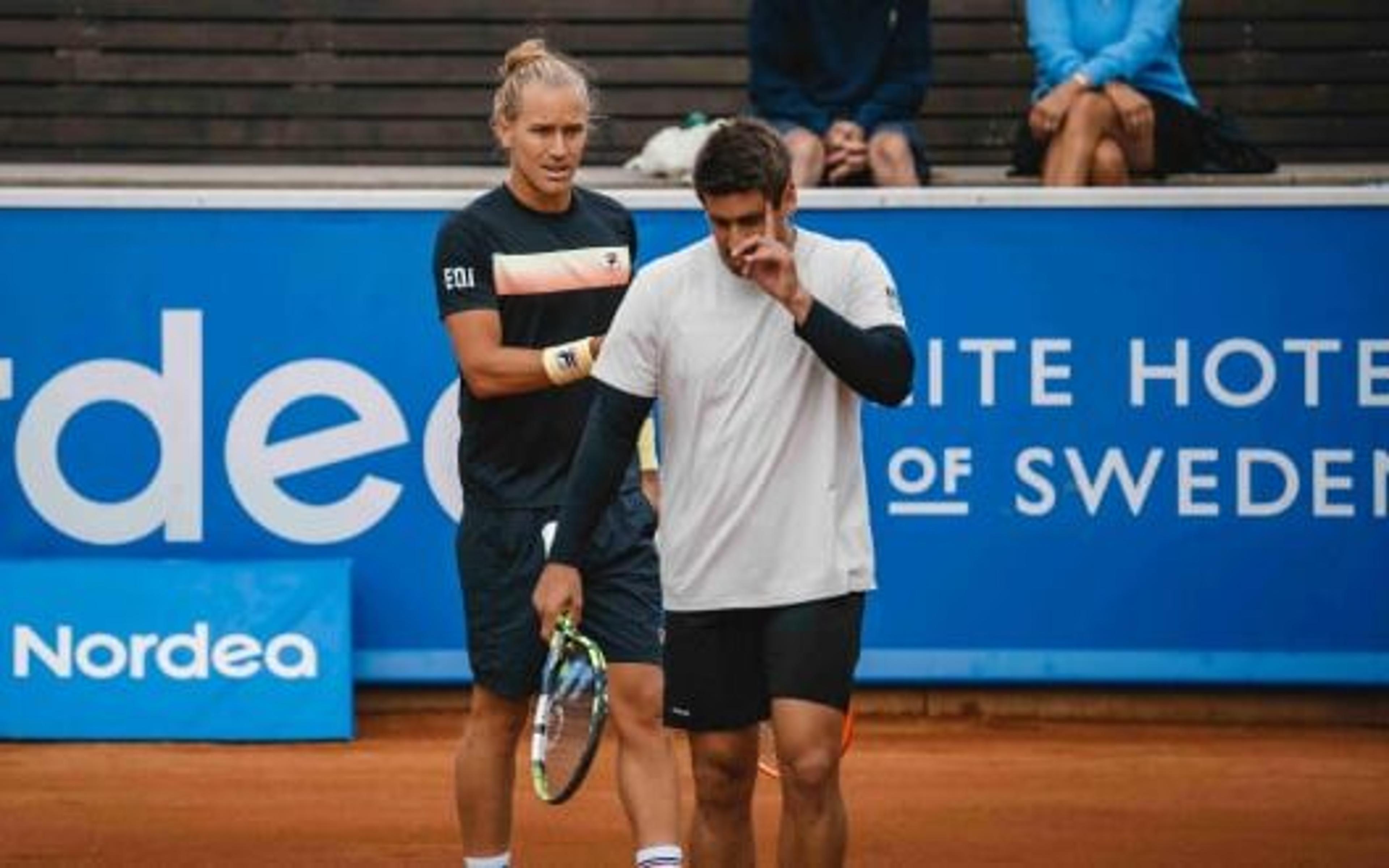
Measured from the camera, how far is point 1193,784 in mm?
10312

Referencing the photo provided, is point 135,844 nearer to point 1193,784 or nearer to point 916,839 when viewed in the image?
point 916,839

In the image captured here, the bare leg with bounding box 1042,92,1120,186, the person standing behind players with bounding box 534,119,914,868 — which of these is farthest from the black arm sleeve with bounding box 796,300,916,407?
the bare leg with bounding box 1042,92,1120,186

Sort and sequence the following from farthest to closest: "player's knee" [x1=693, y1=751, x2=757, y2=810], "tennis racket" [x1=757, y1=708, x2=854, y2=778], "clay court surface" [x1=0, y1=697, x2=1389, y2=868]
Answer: "clay court surface" [x1=0, y1=697, x2=1389, y2=868]
"tennis racket" [x1=757, y1=708, x2=854, y2=778]
"player's knee" [x1=693, y1=751, x2=757, y2=810]

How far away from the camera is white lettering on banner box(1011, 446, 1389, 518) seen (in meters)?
11.3

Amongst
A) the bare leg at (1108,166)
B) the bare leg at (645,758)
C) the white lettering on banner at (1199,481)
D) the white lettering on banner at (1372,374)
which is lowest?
the bare leg at (645,758)

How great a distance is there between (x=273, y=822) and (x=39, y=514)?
7.06ft

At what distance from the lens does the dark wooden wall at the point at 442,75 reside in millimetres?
13906

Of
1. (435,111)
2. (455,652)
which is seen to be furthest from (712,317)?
(435,111)

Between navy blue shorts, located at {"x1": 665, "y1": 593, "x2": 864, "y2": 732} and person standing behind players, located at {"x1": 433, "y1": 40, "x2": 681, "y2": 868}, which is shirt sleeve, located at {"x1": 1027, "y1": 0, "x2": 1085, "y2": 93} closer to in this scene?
person standing behind players, located at {"x1": 433, "y1": 40, "x2": 681, "y2": 868}

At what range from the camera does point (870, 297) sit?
22.9 ft

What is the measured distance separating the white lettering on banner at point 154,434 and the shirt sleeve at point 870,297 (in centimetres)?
472

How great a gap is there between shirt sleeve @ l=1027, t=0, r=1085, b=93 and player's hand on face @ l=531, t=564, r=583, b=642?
17.5 ft

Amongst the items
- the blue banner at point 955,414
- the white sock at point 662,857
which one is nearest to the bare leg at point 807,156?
the blue banner at point 955,414

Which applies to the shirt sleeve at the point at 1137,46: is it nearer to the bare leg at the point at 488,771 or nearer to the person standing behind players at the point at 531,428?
the person standing behind players at the point at 531,428
